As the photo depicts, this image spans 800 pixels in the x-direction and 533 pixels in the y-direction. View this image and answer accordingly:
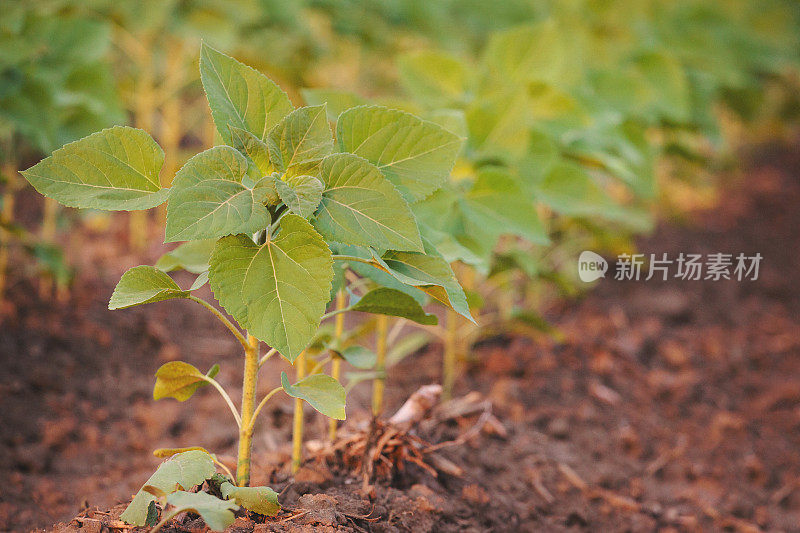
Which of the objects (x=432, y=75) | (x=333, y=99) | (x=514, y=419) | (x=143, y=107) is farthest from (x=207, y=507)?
(x=143, y=107)

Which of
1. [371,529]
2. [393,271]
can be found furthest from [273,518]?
[393,271]

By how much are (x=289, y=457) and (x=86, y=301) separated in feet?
3.94

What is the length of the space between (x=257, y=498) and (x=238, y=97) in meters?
0.53

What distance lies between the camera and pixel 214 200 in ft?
2.69

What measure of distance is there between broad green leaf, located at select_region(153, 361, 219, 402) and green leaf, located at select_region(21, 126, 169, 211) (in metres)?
0.24

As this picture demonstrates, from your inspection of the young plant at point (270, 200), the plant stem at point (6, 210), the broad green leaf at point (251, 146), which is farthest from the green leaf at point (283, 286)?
the plant stem at point (6, 210)

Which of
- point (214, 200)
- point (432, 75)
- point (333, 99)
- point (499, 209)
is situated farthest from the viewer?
point (432, 75)

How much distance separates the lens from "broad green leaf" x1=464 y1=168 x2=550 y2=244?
4.55 feet

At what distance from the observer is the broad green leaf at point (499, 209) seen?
54.6 inches

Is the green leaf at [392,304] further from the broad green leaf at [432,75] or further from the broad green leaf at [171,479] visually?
the broad green leaf at [432,75]

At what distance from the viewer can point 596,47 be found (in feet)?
10.4

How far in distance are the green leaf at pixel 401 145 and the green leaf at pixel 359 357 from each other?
28 cm

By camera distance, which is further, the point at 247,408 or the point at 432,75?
the point at 432,75

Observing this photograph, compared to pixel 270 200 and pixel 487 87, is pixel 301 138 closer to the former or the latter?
pixel 270 200
